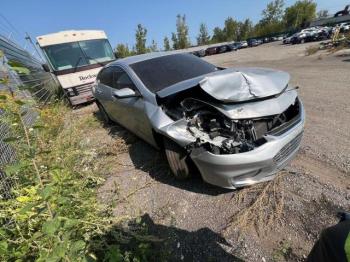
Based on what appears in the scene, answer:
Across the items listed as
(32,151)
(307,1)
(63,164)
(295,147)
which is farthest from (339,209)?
(307,1)

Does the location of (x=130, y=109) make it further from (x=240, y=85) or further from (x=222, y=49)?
(x=222, y=49)

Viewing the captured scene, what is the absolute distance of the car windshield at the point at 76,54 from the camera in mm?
8516

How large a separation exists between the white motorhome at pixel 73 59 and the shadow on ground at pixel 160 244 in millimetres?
7312

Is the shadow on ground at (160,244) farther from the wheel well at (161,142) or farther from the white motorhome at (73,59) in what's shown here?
the white motorhome at (73,59)

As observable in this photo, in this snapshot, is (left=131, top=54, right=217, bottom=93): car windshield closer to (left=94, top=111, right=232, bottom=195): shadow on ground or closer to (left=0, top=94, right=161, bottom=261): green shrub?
(left=94, top=111, right=232, bottom=195): shadow on ground

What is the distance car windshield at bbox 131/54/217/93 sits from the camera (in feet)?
12.3

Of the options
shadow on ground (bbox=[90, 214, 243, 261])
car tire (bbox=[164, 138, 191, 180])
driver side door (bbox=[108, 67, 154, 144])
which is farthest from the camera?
driver side door (bbox=[108, 67, 154, 144])

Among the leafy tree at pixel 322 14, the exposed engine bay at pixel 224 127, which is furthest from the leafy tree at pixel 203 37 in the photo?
the exposed engine bay at pixel 224 127

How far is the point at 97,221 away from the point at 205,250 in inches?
45.0

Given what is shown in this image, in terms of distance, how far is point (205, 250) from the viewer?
2.25 m

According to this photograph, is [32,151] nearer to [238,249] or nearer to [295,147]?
[238,249]

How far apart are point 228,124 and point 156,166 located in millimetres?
1557

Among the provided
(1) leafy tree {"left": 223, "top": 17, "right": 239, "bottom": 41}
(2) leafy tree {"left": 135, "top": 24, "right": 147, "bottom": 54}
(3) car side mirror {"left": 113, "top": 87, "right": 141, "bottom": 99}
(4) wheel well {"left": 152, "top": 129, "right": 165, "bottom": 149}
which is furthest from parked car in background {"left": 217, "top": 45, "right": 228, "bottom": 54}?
(4) wheel well {"left": 152, "top": 129, "right": 165, "bottom": 149}

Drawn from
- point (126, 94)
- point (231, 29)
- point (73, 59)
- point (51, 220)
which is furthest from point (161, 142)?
point (231, 29)
